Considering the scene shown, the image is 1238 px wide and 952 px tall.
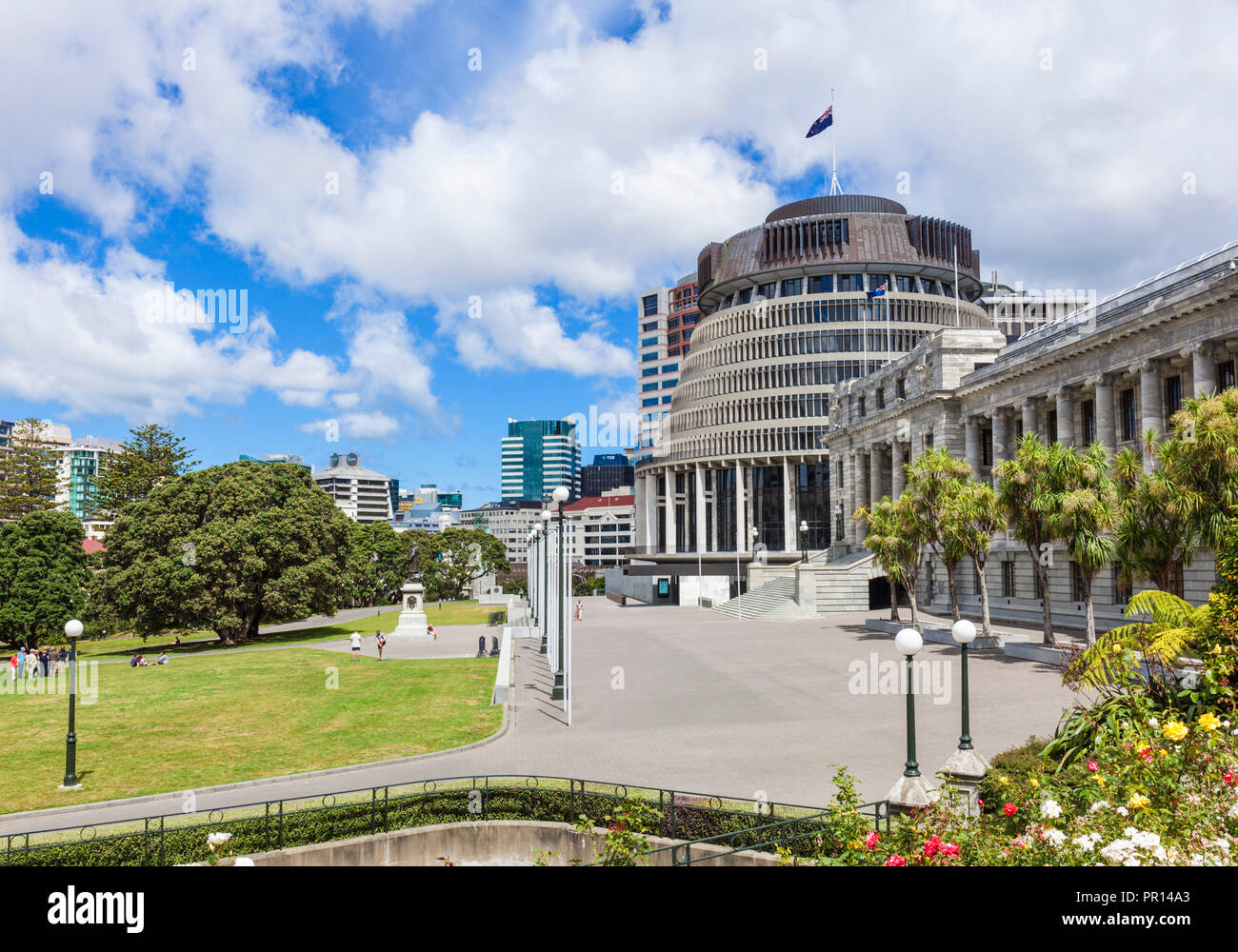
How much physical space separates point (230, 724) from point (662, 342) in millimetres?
162819

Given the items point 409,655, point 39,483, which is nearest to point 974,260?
point 409,655

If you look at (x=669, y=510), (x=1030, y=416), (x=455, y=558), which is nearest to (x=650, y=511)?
(x=669, y=510)

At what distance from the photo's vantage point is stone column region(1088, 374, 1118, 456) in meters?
43.2

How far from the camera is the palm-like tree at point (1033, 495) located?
32.7 m

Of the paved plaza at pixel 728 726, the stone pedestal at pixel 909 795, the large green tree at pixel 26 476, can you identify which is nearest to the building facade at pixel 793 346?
the paved plaza at pixel 728 726

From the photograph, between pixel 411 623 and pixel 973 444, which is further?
pixel 411 623

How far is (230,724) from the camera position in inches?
1067

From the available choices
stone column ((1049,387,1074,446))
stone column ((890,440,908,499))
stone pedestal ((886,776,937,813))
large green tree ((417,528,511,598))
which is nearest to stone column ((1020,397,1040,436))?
stone column ((1049,387,1074,446))

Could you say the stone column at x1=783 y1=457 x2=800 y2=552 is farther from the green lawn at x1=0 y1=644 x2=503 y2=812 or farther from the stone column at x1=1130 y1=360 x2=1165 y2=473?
the green lawn at x1=0 y1=644 x2=503 y2=812

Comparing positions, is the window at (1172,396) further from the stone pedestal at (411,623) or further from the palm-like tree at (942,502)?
the stone pedestal at (411,623)

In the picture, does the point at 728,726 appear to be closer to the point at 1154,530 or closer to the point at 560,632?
the point at 560,632

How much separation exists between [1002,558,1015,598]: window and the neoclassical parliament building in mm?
120

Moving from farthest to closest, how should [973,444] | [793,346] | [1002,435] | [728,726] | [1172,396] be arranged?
[793,346], [973,444], [1002,435], [1172,396], [728,726]
